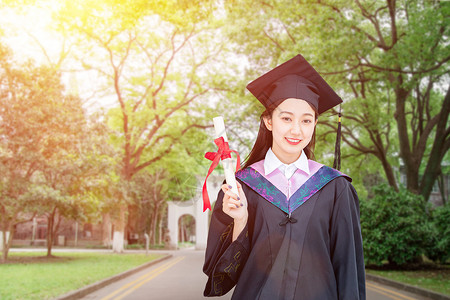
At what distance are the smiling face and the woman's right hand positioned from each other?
0.41m

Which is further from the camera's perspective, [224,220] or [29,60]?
[29,60]

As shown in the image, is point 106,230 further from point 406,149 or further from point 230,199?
point 230,199

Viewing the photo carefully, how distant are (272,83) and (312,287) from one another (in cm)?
116

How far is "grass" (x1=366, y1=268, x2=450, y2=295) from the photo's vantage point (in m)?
10.8

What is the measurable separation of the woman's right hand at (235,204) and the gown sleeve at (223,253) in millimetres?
119

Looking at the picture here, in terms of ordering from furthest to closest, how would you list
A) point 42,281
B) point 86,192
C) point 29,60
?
point 86,192
point 29,60
point 42,281

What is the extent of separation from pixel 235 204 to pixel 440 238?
15.9 meters

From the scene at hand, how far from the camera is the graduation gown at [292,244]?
96.4 inches

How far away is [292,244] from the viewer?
8.20 feet

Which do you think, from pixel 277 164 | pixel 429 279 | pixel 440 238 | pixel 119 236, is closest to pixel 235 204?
pixel 277 164

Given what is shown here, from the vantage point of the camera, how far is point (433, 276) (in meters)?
13.5

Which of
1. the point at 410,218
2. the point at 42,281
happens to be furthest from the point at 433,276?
the point at 42,281

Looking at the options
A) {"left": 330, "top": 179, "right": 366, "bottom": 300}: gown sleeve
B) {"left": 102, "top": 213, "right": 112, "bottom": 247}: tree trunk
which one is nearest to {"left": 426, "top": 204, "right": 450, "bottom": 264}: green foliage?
{"left": 330, "top": 179, "right": 366, "bottom": 300}: gown sleeve

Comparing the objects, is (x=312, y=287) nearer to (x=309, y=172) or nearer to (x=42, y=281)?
(x=309, y=172)
